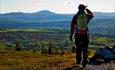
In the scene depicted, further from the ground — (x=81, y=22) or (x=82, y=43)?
(x=81, y=22)

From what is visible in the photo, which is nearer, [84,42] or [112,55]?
[84,42]

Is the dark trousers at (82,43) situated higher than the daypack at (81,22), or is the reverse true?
the daypack at (81,22)

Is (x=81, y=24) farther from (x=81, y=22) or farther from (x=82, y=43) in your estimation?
(x=82, y=43)

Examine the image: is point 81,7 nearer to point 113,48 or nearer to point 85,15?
point 85,15

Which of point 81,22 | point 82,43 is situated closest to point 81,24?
point 81,22

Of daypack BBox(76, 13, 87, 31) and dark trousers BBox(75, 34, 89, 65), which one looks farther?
dark trousers BBox(75, 34, 89, 65)

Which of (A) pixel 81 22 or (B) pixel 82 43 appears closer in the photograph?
(A) pixel 81 22

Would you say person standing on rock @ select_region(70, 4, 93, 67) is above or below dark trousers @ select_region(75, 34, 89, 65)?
above

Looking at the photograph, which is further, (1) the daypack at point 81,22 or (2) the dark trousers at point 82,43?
(2) the dark trousers at point 82,43

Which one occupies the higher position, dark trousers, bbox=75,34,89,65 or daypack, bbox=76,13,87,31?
daypack, bbox=76,13,87,31

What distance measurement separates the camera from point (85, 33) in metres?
17.5

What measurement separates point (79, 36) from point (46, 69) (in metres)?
2.29

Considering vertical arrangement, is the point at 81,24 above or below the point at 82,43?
above

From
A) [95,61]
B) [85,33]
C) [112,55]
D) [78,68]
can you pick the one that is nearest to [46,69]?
[78,68]
